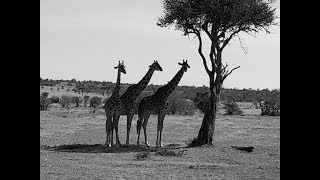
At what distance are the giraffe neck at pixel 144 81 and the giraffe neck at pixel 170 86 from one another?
17.9 inches

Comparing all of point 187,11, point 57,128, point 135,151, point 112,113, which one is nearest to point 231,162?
point 135,151

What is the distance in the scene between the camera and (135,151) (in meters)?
12.4

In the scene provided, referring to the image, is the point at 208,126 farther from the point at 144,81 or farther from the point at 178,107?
the point at 178,107

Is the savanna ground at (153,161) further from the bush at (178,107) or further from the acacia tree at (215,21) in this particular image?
the bush at (178,107)

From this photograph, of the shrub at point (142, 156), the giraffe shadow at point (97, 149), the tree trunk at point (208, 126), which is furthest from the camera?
the tree trunk at point (208, 126)

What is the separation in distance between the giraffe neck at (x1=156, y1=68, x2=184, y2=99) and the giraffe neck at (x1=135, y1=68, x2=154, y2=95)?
455mm

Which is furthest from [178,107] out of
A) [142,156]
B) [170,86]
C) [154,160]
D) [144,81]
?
[154,160]

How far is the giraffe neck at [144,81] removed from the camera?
13429 mm

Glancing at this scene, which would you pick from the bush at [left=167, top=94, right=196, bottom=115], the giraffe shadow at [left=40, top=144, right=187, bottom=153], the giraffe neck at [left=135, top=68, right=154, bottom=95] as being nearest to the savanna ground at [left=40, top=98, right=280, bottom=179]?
the giraffe shadow at [left=40, top=144, right=187, bottom=153]

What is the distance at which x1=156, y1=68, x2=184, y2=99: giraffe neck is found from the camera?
13.7m

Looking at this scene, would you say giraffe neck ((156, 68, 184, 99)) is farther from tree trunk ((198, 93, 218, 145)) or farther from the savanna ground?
the savanna ground

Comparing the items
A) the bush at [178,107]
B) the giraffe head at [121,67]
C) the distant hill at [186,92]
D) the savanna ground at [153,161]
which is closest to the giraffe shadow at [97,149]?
the savanna ground at [153,161]

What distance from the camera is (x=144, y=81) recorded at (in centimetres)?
1361

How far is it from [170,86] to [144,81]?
2.67 feet
